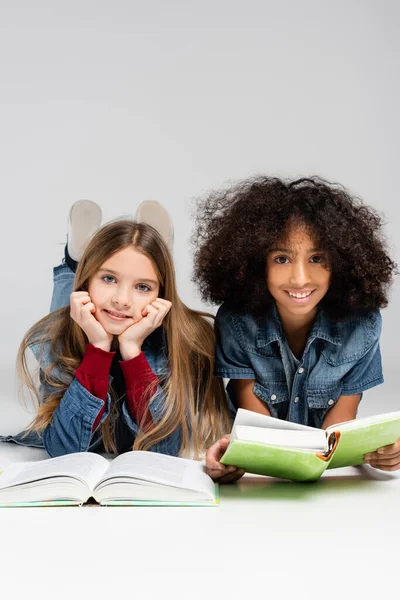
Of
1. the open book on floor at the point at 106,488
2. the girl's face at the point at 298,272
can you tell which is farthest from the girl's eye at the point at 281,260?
the open book on floor at the point at 106,488

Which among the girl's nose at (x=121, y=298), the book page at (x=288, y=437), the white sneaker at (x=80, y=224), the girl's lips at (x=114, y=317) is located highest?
the white sneaker at (x=80, y=224)

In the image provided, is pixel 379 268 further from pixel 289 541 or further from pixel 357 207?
pixel 289 541

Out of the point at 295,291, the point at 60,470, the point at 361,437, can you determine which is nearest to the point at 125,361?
the point at 295,291

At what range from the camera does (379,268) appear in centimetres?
302

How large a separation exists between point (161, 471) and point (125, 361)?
73 cm

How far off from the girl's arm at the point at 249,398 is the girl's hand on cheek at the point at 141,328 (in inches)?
17.2

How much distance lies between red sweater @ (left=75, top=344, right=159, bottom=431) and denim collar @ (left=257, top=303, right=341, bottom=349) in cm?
44

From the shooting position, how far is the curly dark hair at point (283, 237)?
2.93 metres

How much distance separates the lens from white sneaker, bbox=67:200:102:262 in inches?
160

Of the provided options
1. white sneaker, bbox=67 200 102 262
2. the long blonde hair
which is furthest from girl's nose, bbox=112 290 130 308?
white sneaker, bbox=67 200 102 262

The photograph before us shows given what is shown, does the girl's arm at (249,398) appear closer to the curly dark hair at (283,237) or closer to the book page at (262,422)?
the curly dark hair at (283,237)

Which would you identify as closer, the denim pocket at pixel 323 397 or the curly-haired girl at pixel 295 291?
the curly-haired girl at pixel 295 291

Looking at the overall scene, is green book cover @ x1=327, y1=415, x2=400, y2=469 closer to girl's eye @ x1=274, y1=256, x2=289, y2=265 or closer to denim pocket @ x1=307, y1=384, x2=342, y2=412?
denim pocket @ x1=307, y1=384, x2=342, y2=412

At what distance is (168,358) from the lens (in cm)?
313
